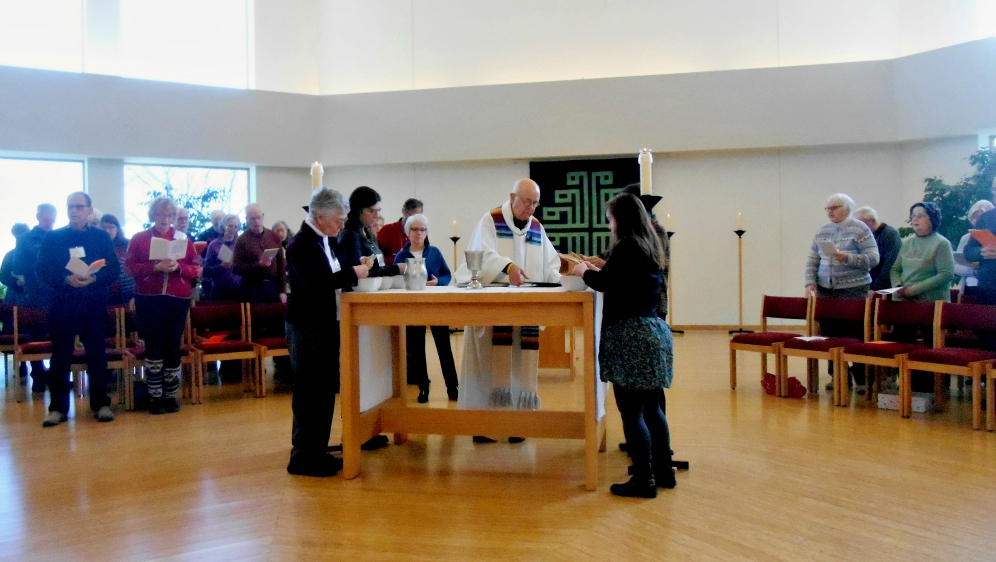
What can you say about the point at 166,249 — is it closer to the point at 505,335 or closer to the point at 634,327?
the point at 505,335

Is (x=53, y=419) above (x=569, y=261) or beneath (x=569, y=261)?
beneath

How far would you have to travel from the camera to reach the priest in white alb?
15.4 feet

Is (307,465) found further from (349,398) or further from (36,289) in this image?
(36,289)

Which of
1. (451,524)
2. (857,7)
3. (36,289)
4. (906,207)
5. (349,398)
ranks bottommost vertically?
(451,524)

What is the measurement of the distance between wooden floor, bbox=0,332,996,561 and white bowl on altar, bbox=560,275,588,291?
0.94 metres

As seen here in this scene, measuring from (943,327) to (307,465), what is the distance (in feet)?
14.0

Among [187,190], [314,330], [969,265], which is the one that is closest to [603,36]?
[969,265]

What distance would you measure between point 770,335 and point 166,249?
4.56 m

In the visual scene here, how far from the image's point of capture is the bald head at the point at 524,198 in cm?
462

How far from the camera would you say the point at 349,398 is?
3.91 meters

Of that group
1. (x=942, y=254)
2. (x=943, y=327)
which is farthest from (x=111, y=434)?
(x=942, y=254)

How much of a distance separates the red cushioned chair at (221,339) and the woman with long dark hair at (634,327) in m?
3.67

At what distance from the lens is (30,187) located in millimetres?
9766

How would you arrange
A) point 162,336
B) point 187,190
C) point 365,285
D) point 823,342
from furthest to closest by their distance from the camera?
point 187,190 < point 823,342 < point 162,336 < point 365,285
